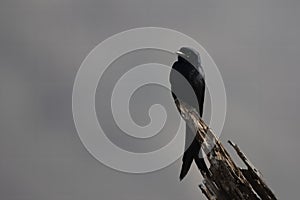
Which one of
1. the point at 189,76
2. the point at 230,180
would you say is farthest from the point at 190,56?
the point at 230,180

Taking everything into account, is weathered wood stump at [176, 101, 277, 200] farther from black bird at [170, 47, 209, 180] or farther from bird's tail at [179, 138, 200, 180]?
black bird at [170, 47, 209, 180]

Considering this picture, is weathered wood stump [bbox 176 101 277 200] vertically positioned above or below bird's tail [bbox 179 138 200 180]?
below

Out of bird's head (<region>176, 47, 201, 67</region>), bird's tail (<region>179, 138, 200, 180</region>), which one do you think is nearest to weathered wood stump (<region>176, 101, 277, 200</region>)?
bird's tail (<region>179, 138, 200, 180</region>)

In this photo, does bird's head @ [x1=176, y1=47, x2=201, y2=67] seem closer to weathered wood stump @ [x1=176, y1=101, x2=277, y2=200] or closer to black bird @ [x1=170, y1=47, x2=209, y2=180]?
black bird @ [x1=170, y1=47, x2=209, y2=180]

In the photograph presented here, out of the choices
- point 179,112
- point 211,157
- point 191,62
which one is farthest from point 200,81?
point 211,157

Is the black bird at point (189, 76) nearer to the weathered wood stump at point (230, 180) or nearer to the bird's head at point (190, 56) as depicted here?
the bird's head at point (190, 56)

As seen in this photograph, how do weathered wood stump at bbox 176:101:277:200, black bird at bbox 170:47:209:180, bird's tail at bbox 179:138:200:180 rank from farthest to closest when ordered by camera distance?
black bird at bbox 170:47:209:180, bird's tail at bbox 179:138:200:180, weathered wood stump at bbox 176:101:277:200

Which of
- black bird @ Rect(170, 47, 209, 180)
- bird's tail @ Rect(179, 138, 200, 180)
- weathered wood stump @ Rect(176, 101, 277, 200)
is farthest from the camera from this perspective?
black bird @ Rect(170, 47, 209, 180)

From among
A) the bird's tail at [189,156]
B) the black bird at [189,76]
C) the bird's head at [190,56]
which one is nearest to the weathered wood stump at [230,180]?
the bird's tail at [189,156]

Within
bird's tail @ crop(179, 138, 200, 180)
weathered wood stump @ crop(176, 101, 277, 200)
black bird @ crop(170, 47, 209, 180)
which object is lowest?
weathered wood stump @ crop(176, 101, 277, 200)

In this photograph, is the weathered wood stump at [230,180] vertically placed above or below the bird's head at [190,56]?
below

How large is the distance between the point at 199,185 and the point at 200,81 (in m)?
5.03

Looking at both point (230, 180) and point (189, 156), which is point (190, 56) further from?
point (230, 180)

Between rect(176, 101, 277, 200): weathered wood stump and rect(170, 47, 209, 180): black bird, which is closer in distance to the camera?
rect(176, 101, 277, 200): weathered wood stump
